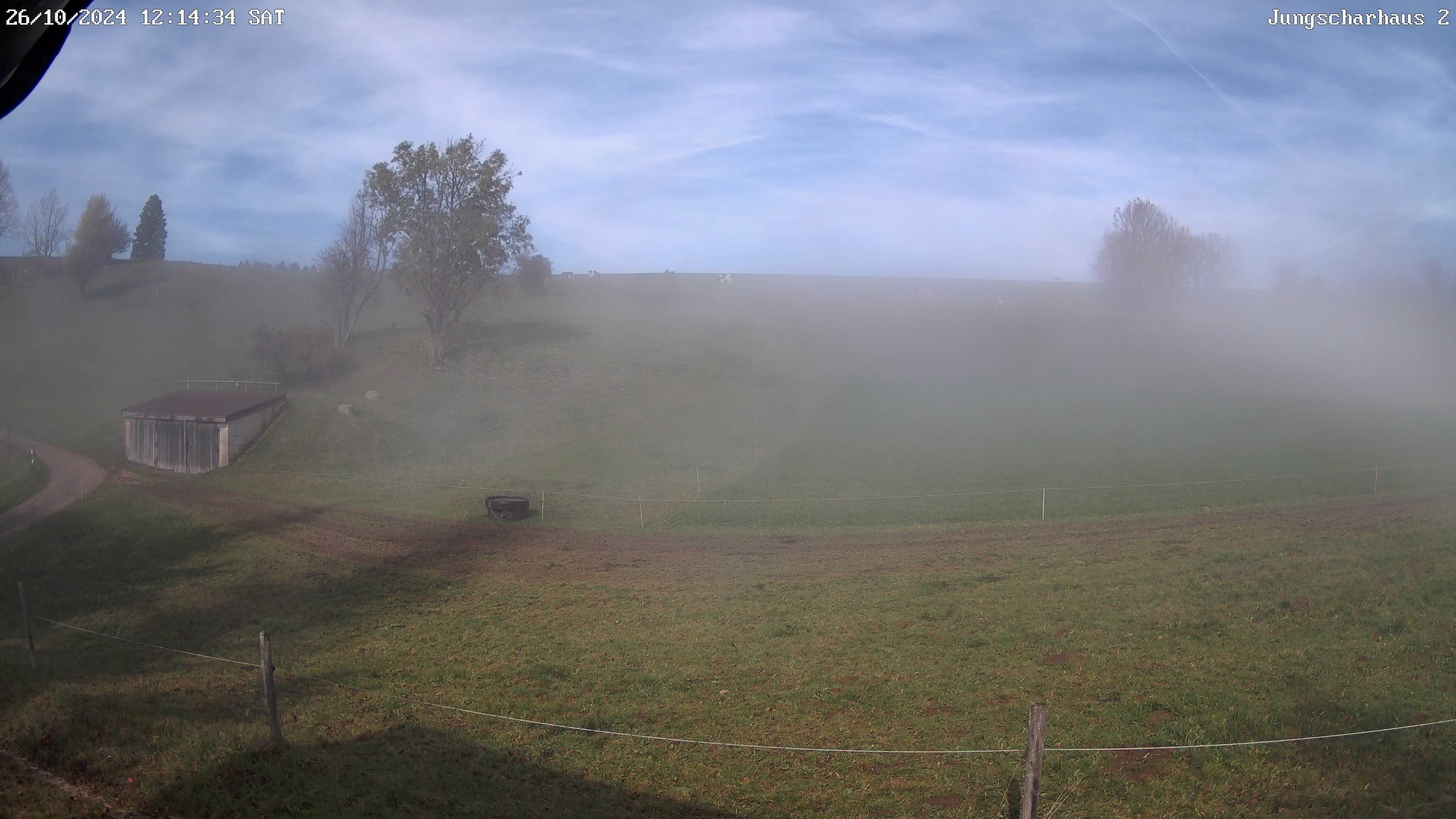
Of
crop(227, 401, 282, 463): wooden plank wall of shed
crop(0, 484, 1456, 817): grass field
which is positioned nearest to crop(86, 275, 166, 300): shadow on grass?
crop(227, 401, 282, 463): wooden plank wall of shed

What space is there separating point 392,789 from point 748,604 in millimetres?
9427

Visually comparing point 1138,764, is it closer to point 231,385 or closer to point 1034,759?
point 1034,759

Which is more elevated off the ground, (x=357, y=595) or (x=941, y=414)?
(x=941, y=414)

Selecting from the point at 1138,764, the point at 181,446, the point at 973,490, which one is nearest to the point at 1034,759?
the point at 1138,764

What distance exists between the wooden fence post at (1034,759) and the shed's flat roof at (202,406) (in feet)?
129

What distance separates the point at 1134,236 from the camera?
94.1 metres

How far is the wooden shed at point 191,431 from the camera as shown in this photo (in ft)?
120

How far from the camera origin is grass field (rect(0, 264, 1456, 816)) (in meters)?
7.98

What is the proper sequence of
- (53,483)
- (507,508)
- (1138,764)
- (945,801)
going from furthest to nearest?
(53,483), (507,508), (1138,764), (945,801)

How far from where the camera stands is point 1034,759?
5965 mm

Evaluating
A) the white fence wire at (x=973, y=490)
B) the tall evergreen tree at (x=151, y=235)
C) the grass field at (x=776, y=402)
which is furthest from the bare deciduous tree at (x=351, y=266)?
the tall evergreen tree at (x=151, y=235)

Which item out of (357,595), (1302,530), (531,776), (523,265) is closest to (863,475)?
(1302,530)

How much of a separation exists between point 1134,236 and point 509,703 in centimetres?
10035

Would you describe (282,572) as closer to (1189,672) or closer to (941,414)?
(1189,672)
